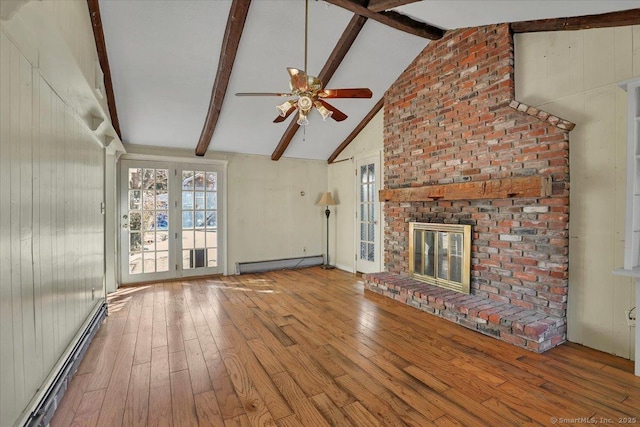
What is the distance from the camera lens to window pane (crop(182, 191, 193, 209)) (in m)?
5.26

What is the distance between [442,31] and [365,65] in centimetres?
103

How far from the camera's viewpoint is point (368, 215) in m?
5.45

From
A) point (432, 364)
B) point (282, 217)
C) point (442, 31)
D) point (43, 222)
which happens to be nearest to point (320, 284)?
point (282, 217)

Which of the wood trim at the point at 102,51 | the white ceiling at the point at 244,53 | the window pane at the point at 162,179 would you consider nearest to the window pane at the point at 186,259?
the window pane at the point at 162,179

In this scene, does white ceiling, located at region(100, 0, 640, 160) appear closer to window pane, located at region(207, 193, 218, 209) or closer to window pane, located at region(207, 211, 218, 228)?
window pane, located at region(207, 193, 218, 209)

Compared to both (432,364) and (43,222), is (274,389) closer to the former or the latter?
(432,364)

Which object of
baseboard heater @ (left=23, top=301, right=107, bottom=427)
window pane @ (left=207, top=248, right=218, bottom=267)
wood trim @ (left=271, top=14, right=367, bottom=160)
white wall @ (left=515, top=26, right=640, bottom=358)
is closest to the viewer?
baseboard heater @ (left=23, top=301, right=107, bottom=427)

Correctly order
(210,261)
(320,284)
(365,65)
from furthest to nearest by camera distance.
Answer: (210,261) < (320,284) < (365,65)

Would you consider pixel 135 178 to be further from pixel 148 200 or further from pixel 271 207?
pixel 271 207

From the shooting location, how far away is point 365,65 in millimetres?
4164

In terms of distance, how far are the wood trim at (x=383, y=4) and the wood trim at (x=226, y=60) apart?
1.25 m

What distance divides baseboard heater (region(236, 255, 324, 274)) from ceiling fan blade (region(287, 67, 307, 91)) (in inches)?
151

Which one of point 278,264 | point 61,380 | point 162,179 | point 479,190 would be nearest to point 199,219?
point 162,179

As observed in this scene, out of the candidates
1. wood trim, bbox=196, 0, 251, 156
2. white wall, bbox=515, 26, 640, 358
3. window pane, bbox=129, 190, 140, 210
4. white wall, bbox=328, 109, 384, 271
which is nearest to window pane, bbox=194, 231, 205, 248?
window pane, bbox=129, 190, 140, 210
